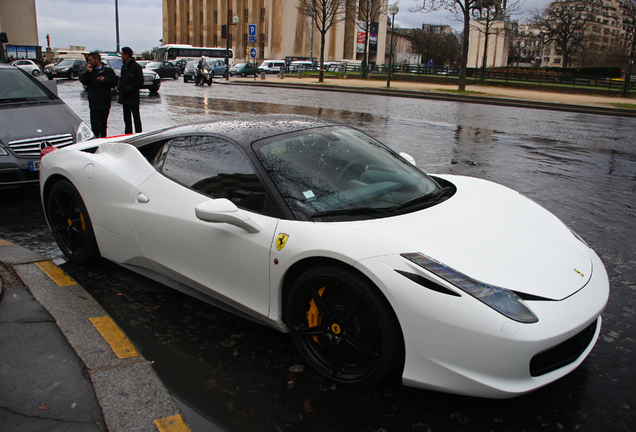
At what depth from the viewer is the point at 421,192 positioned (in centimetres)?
317

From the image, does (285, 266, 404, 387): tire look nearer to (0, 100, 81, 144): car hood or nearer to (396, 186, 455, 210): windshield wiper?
(396, 186, 455, 210): windshield wiper

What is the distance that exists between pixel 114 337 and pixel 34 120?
4232 mm

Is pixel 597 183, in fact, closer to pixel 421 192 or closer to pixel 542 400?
pixel 421 192

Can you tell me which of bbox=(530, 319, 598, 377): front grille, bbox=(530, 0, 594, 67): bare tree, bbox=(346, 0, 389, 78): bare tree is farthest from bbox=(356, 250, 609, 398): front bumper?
bbox=(530, 0, 594, 67): bare tree

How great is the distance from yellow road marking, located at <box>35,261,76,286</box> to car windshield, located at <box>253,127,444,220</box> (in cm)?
180

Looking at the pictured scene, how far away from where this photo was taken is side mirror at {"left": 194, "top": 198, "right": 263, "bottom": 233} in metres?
2.64

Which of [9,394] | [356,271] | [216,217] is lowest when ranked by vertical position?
[9,394]

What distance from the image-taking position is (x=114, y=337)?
2.97m

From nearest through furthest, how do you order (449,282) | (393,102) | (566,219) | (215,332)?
(449,282) → (215,332) → (566,219) → (393,102)

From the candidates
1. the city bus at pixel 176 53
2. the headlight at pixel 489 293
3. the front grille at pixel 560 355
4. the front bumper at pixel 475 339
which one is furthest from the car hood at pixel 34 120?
the city bus at pixel 176 53

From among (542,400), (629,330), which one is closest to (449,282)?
(542,400)

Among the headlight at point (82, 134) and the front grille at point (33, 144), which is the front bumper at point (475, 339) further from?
the headlight at point (82, 134)

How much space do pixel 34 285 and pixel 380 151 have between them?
2.58 m

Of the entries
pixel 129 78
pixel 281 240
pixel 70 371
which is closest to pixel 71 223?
pixel 70 371
